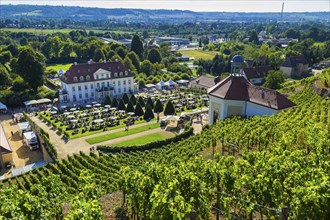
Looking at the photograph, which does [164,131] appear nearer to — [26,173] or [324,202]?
[26,173]

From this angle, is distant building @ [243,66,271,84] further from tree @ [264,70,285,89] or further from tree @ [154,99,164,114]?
tree @ [154,99,164,114]

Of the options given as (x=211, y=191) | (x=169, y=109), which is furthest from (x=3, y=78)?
(x=211, y=191)

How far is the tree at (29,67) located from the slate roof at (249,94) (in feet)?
134

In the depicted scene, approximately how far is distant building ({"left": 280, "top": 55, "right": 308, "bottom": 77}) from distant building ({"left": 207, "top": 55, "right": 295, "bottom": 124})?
5147 centimetres

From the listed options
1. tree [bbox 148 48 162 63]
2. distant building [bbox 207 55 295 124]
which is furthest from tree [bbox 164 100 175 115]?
tree [bbox 148 48 162 63]

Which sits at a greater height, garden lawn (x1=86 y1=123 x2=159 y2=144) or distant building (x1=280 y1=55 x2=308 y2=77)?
distant building (x1=280 y1=55 x2=308 y2=77)

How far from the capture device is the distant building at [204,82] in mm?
69825

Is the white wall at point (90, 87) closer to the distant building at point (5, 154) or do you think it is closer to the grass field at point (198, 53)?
the distant building at point (5, 154)

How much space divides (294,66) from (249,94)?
5479cm

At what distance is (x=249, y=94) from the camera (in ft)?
129

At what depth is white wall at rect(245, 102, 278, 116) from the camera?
37062 mm

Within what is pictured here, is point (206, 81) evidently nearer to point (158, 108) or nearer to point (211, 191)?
point (158, 108)

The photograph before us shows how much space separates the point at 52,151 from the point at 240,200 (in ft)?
86.3

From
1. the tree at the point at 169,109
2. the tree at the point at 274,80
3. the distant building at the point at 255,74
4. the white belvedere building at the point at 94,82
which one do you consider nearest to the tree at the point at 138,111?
the tree at the point at 169,109
